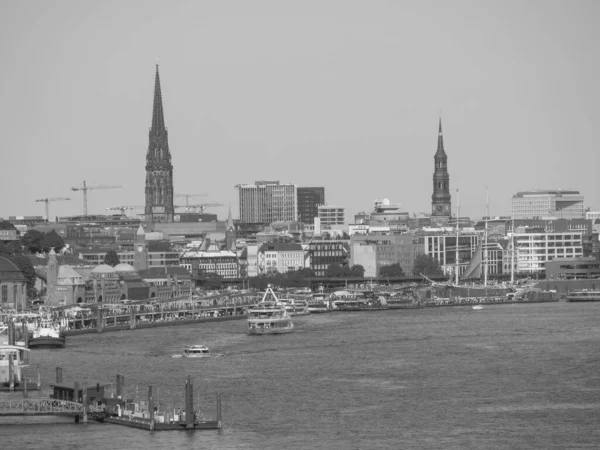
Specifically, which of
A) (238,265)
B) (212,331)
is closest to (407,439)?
(212,331)

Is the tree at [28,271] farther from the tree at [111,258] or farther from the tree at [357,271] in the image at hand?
the tree at [357,271]

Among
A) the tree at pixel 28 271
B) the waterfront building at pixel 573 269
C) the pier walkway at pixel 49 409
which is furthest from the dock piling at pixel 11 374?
the waterfront building at pixel 573 269

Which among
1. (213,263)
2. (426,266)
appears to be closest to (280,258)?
(213,263)

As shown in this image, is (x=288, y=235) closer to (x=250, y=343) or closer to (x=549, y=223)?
(x=549, y=223)

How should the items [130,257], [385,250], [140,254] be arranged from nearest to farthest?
1. [140,254]
2. [130,257]
3. [385,250]

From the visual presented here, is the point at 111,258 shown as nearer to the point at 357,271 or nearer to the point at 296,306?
the point at 357,271

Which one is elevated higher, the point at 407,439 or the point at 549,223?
the point at 549,223
